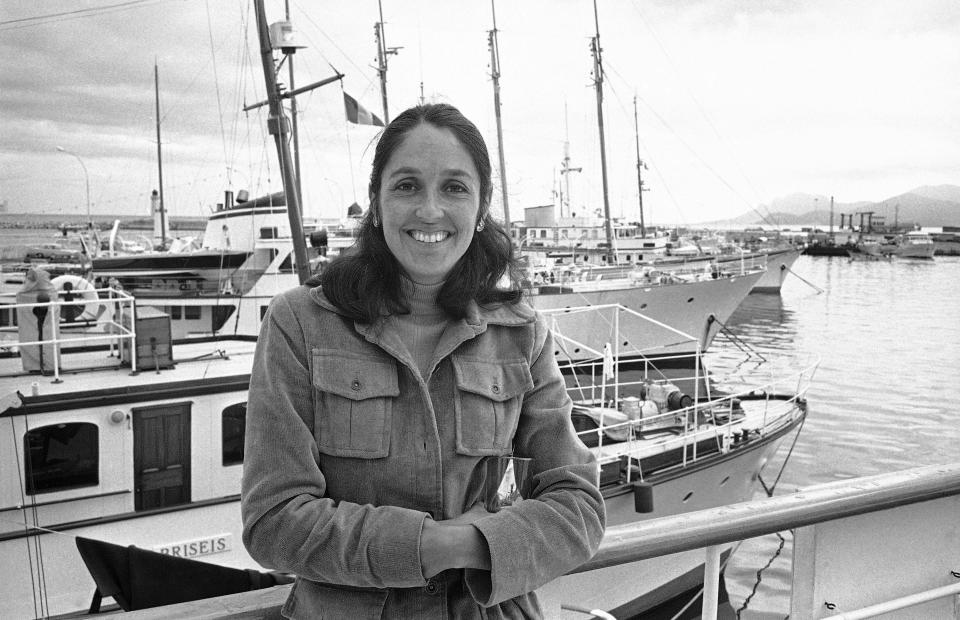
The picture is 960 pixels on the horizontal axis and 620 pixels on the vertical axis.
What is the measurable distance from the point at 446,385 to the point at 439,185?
0.47 meters

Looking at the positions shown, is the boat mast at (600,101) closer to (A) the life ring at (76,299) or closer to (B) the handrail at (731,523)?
(A) the life ring at (76,299)

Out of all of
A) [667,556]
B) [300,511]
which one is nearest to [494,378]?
[300,511]

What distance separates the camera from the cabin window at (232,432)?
7.26 meters

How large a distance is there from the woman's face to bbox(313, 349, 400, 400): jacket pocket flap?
26 cm

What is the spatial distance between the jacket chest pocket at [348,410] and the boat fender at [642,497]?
7550 mm

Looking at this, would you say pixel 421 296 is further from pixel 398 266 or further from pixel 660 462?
pixel 660 462

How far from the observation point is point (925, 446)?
16.3 metres

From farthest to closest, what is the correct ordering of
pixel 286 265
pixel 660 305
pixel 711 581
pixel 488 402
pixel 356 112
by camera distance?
pixel 660 305, pixel 286 265, pixel 356 112, pixel 711 581, pixel 488 402

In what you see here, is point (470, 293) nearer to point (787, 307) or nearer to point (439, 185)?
point (439, 185)

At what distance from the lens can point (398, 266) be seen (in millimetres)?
1690

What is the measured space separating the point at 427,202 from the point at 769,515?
128 centimetres

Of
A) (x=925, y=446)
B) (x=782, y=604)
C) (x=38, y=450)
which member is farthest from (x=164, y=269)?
(x=925, y=446)

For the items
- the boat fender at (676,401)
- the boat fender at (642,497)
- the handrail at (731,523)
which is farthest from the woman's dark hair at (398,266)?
the boat fender at (676,401)

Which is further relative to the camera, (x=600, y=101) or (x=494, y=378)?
(x=600, y=101)
